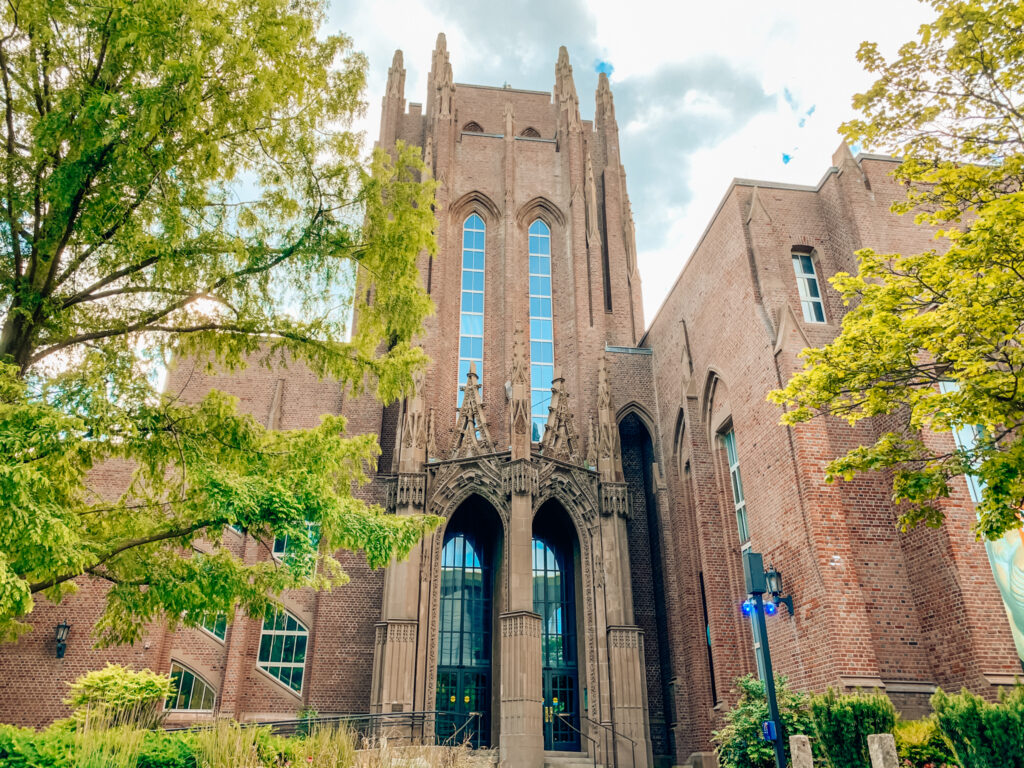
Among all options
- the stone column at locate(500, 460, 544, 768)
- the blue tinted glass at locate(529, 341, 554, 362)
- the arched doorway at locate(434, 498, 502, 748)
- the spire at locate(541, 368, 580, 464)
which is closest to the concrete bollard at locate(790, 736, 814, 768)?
the stone column at locate(500, 460, 544, 768)

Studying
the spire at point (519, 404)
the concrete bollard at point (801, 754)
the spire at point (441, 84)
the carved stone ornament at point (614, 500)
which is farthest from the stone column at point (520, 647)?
the spire at point (441, 84)

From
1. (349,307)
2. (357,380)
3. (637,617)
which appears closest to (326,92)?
(349,307)

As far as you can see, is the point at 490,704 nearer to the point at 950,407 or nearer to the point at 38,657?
the point at 38,657

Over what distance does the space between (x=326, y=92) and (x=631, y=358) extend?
52.6ft

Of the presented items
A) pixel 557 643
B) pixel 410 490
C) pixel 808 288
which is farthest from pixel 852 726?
pixel 410 490

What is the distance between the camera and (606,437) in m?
21.1

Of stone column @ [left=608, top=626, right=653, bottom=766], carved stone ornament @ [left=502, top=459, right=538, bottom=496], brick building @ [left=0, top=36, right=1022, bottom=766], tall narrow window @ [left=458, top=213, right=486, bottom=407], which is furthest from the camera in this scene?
tall narrow window @ [left=458, top=213, right=486, bottom=407]

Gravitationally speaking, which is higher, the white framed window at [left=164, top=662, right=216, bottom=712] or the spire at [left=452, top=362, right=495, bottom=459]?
the spire at [left=452, top=362, right=495, bottom=459]

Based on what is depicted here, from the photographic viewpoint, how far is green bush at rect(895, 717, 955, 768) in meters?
10.5

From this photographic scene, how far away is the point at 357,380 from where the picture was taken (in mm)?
10102

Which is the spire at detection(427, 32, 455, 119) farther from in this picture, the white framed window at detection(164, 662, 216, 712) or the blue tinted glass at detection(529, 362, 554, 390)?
the white framed window at detection(164, 662, 216, 712)

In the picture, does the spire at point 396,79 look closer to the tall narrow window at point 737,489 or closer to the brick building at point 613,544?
the brick building at point 613,544

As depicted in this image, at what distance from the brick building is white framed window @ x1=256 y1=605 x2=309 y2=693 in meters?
0.07

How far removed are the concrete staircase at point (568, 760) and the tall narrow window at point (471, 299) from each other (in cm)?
1029
